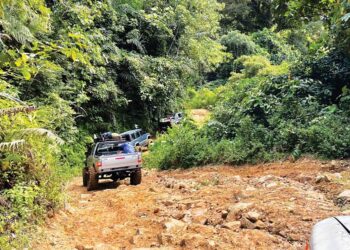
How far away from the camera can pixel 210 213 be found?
21.6 ft

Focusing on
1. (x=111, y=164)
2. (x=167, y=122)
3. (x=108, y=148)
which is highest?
(x=108, y=148)

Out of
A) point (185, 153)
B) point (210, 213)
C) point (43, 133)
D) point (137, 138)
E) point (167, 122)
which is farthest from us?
point (167, 122)

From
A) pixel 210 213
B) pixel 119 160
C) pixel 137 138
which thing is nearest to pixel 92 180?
pixel 119 160

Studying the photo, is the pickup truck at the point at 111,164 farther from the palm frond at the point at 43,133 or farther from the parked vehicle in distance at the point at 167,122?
the parked vehicle in distance at the point at 167,122

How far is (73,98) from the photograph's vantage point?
16297 millimetres

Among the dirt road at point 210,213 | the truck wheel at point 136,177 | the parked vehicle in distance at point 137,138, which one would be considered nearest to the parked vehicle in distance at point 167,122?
the parked vehicle in distance at point 137,138

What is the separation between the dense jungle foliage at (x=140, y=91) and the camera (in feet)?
19.2

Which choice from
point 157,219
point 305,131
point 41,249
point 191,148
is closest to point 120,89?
point 191,148

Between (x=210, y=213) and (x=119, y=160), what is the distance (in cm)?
463

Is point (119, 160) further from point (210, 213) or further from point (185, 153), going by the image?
point (210, 213)

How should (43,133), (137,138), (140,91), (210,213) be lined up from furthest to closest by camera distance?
(140,91)
(137,138)
(210,213)
(43,133)

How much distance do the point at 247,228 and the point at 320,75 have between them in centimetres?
1067

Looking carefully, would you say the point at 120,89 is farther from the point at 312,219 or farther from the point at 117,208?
the point at 312,219

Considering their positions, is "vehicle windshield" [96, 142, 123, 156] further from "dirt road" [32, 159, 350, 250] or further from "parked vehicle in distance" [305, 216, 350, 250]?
"parked vehicle in distance" [305, 216, 350, 250]
